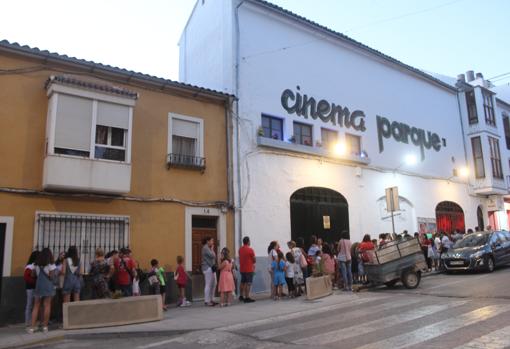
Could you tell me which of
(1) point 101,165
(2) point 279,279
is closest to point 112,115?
(1) point 101,165

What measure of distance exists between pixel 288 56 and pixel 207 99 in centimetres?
435

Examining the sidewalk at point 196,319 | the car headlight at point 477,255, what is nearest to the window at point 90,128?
the sidewalk at point 196,319

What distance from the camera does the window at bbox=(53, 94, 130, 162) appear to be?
38.0 feet

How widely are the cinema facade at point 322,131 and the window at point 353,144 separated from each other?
47mm

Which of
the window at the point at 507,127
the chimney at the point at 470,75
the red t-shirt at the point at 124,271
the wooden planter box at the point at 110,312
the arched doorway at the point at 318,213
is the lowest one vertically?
the wooden planter box at the point at 110,312

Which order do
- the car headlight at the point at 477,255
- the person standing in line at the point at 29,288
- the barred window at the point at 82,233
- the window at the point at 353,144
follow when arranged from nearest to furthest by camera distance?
the person standing in line at the point at 29,288
the barred window at the point at 82,233
the car headlight at the point at 477,255
the window at the point at 353,144

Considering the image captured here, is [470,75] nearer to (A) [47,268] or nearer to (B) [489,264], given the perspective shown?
(B) [489,264]

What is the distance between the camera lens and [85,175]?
1154 centimetres

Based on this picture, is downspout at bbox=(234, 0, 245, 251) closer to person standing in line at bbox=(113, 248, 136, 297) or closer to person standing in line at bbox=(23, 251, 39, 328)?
person standing in line at bbox=(113, 248, 136, 297)

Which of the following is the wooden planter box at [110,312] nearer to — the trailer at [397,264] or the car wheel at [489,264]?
the trailer at [397,264]

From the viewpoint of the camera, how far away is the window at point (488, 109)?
→ 25505 mm

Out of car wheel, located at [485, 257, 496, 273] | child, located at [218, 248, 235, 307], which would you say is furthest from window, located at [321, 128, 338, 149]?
child, located at [218, 248, 235, 307]

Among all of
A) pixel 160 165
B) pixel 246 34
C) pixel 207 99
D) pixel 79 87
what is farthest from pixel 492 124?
pixel 79 87

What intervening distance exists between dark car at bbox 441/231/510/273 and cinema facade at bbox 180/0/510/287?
3.22 meters
